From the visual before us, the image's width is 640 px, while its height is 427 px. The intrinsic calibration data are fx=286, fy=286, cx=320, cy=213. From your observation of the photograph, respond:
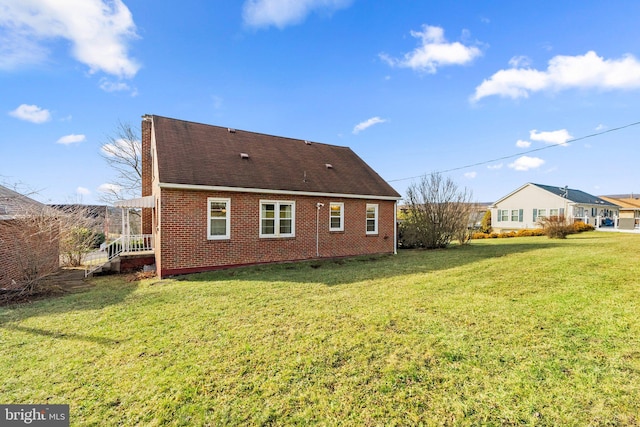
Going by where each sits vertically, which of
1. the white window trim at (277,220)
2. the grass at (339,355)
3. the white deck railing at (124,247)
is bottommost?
the grass at (339,355)

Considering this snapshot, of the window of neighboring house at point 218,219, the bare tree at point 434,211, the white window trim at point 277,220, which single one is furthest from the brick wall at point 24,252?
the bare tree at point 434,211

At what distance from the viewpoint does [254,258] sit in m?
11.5

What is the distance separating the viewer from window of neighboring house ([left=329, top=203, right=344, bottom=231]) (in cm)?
1359

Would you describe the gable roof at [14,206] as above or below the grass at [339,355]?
above

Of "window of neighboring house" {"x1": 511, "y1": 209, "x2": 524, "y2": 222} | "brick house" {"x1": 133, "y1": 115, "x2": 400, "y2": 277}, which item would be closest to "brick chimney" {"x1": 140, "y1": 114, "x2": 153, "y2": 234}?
"brick house" {"x1": 133, "y1": 115, "x2": 400, "y2": 277}

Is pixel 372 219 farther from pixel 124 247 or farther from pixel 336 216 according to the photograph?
pixel 124 247

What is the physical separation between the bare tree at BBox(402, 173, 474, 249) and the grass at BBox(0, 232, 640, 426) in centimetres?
982

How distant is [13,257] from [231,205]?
20.8 feet

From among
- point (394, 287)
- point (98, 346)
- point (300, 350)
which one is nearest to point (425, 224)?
point (394, 287)

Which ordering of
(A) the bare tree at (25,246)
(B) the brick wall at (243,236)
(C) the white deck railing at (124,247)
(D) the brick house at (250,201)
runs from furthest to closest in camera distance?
1. (C) the white deck railing at (124,247)
2. (D) the brick house at (250,201)
3. (B) the brick wall at (243,236)
4. (A) the bare tree at (25,246)

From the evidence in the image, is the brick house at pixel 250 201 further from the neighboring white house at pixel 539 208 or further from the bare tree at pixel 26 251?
the neighboring white house at pixel 539 208

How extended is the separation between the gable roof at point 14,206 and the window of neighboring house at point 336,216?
34.3 feet

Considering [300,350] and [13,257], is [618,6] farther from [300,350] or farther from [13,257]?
[13,257]

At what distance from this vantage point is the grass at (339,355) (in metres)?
2.93
